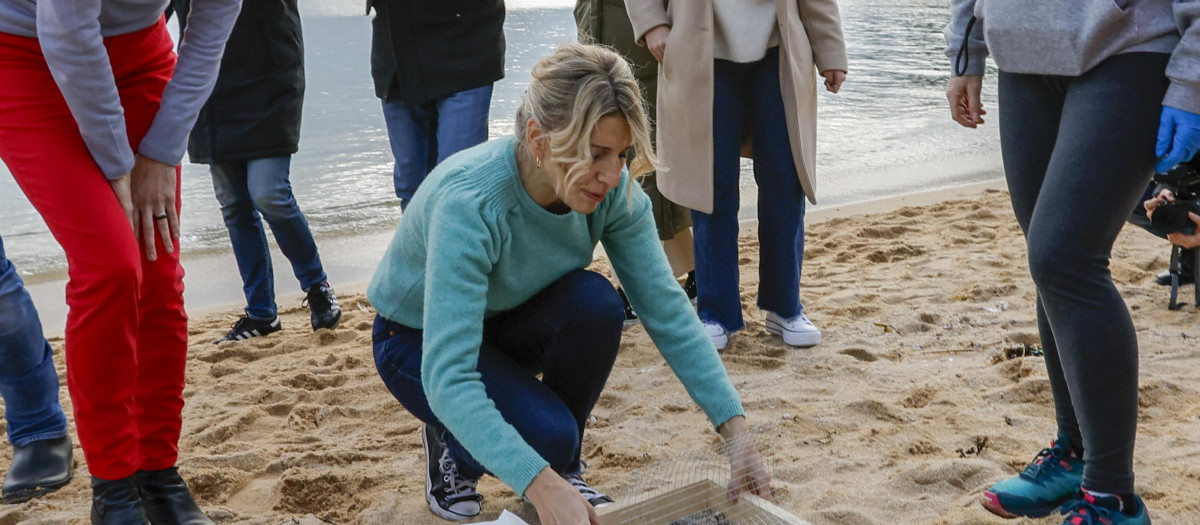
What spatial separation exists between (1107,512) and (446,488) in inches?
55.9

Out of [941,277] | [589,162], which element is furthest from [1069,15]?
[941,277]

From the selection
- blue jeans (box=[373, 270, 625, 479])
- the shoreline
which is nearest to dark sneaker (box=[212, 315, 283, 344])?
the shoreline

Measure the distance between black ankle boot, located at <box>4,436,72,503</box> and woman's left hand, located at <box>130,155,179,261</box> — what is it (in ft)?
2.78

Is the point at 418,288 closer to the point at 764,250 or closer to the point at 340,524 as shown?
the point at 340,524

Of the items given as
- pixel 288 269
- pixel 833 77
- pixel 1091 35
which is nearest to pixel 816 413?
pixel 833 77

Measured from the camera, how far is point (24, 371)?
105 inches

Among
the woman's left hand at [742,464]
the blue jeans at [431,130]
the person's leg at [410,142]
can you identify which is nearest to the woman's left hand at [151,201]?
the woman's left hand at [742,464]

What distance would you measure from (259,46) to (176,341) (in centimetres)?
174

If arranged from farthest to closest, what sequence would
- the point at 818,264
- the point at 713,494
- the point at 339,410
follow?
the point at 818,264 < the point at 339,410 < the point at 713,494

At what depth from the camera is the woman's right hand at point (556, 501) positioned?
1.81m

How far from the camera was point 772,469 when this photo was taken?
2.62 m

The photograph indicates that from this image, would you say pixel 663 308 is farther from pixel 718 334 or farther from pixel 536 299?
pixel 718 334

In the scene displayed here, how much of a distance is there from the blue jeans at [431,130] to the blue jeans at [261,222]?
43 cm

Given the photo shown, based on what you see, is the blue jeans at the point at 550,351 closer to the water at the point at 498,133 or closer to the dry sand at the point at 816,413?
the dry sand at the point at 816,413
